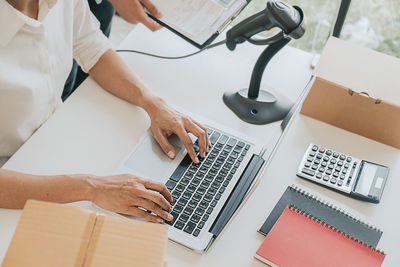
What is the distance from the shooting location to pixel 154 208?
938 millimetres

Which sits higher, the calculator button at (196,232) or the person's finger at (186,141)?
the person's finger at (186,141)

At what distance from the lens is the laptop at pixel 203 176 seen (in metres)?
0.94

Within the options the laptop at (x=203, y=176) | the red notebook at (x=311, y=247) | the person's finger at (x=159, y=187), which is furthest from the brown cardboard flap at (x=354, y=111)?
the person's finger at (x=159, y=187)

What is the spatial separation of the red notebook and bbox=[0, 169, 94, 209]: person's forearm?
40 cm

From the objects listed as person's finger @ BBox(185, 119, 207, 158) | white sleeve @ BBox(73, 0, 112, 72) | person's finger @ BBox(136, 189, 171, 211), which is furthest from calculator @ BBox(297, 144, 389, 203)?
white sleeve @ BBox(73, 0, 112, 72)

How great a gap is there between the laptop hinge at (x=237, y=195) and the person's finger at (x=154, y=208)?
0.10 metres

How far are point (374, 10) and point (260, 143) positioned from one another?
176 centimetres

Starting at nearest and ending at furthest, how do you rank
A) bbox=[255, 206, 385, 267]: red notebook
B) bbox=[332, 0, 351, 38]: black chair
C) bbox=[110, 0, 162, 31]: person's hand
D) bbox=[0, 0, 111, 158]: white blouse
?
bbox=[255, 206, 385, 267]: red notebook
bbox=[0, 0, 111, 158]: white blouse
bbox=[110, 0, 162, 31]: person's hand
bbox=[332, 0, 351, 38]: black chair

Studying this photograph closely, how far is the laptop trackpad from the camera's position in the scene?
3.42ft

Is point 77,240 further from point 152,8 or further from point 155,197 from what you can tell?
point 152,8

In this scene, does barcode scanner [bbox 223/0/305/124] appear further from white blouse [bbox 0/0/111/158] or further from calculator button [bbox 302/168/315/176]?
white blouse [bbox 0/0/111/158]

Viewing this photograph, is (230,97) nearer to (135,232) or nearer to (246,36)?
(246,36)

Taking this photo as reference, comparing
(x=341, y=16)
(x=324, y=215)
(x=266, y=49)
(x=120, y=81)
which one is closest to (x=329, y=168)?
(x=324, y=215)

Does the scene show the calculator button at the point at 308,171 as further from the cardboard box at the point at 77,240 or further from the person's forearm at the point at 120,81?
the cardboard box at the point at 77,240
